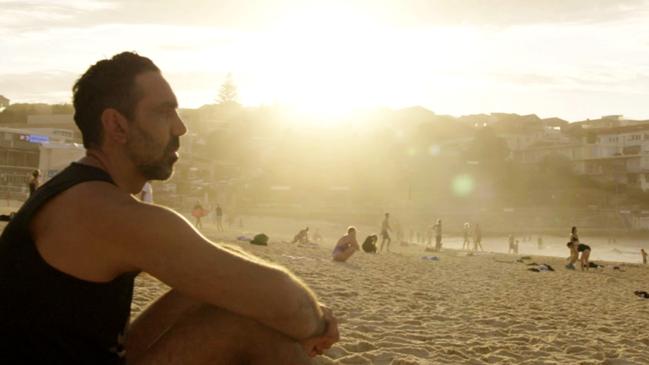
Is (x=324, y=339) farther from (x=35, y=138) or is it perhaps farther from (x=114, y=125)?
(x=35, y=138)

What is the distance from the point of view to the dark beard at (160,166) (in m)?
2.21

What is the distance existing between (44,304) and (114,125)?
546mm

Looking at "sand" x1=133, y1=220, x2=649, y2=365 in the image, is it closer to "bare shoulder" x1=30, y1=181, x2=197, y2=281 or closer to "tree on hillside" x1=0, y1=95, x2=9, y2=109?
"bare shoulder" x1=30, y1=181, x2=197, y2=281

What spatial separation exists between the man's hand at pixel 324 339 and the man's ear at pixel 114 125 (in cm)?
87

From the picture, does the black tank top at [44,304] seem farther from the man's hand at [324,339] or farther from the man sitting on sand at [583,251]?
the man sitting on sand at [583,251]

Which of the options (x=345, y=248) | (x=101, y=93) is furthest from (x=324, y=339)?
(x=345, y=248)

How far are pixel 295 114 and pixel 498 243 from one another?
6411 cm

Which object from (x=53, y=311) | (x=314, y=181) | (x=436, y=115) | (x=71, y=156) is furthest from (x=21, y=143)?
(x=436, y=115)

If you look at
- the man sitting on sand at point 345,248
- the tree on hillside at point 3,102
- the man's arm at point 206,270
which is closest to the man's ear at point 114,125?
the man's arm at point 206,270

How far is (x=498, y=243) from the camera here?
2092 inches

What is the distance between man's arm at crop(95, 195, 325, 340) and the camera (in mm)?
1947

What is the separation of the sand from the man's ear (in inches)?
94.3

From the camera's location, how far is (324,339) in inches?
95.2

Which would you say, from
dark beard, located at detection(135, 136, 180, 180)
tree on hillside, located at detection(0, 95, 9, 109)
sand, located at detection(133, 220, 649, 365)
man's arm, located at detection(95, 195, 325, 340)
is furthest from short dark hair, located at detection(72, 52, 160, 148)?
tree on hillside, located at detection(0, 95, 9, 109)
